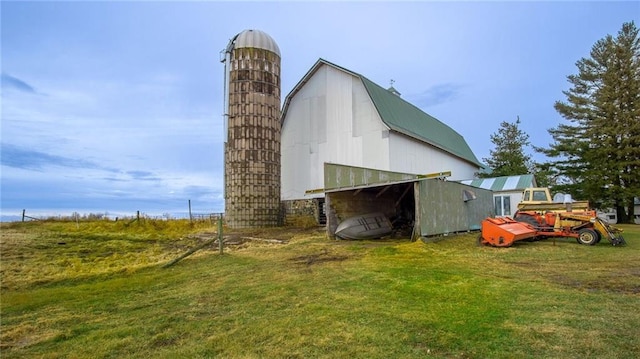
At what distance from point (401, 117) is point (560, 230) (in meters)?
15.3

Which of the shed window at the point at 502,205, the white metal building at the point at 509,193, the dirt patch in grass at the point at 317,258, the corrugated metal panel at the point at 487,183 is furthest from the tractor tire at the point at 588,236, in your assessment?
the corrugated metal panel at the point at 487,183

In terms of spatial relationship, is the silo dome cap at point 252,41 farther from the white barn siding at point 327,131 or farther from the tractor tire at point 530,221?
the tractor tire at point 530,221

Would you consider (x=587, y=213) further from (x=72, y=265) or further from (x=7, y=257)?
(x=7, y=257)

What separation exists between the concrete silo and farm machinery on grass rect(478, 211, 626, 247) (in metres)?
15.6

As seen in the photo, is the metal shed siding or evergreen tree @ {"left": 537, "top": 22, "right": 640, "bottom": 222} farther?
evergreen tree @ {"left": 537, "top": 22, "right": 640, "bottom": 222}

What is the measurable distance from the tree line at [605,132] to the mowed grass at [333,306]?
20337 mm

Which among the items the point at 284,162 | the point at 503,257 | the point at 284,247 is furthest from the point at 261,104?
the point at 503,257

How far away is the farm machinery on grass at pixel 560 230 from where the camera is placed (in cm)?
1235

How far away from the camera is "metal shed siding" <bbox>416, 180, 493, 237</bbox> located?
13648mm

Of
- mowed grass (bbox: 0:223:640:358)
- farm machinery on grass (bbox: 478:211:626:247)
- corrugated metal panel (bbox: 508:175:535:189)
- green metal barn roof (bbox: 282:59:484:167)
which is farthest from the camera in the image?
corrugated metal panel (bbox: 508:175:535:189)

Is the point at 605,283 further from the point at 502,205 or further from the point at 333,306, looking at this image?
the point at 502,205

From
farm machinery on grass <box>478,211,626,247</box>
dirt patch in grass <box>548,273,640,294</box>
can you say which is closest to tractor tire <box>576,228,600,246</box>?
farm machinery on grass <box>478,211,626,247</box>

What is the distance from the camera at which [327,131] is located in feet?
86.1

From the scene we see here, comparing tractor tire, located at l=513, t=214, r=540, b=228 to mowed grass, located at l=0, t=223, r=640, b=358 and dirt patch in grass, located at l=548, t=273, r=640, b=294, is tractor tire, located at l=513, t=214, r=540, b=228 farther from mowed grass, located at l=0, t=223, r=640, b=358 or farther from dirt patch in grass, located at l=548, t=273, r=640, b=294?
dirt patch in grass, located at l=548, t=273, r=640, b=294
